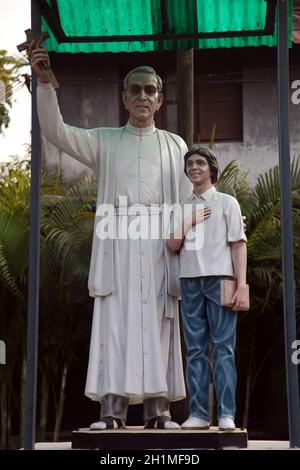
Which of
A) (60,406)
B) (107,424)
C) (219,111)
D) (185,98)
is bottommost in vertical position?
(107,424)

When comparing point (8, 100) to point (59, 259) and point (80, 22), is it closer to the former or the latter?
point (59, 259)

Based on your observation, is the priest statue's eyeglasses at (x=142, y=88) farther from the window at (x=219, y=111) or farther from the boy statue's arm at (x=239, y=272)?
the window at (x=219, y=111)

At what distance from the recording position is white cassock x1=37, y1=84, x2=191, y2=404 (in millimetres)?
8945

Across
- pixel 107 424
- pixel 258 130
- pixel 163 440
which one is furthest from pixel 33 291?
pixel 258 130

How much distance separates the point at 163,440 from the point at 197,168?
1.92 metres

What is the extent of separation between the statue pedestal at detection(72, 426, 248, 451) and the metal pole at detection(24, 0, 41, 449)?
Answer: 49 cm

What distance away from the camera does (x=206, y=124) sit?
1875 cm

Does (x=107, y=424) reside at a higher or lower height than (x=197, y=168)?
lower

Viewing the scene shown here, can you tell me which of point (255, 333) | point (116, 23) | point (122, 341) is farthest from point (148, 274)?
point (255, 333)

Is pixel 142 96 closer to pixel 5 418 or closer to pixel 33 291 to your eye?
pixel 33 291

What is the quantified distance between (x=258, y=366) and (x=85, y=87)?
4.93 metres

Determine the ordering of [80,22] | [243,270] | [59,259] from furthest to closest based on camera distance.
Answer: [59,259] < [80,22] < [243,270]

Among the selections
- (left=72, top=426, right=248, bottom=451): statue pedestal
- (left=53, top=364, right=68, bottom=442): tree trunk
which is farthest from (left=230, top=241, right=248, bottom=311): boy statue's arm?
(left=53, top=364, right=68, bottom=442): tree trunk

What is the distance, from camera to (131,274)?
9.08 m
